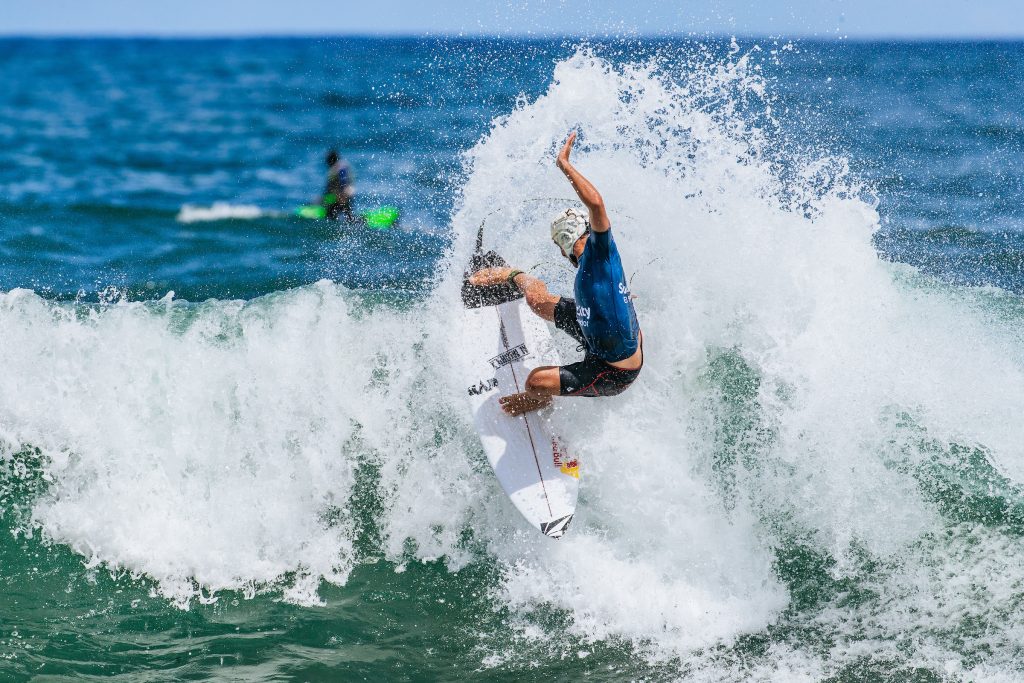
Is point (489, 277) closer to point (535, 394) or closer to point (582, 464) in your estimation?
point (535, 394)

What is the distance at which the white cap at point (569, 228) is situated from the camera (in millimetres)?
6312

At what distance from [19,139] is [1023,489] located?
2996cm

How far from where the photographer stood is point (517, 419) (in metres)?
6.96

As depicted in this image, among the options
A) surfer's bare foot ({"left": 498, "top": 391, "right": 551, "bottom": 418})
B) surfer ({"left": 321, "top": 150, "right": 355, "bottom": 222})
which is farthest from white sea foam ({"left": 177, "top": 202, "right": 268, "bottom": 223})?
surfer's bare foot ({"left": 498, "top": 391, "right": 551, "bottom": 418})

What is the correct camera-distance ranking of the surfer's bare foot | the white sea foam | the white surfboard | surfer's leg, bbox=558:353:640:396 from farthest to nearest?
the white sea foam → the surfer's bare foot → the white surfboard → surfer's leg, bbox=558:353:640:396

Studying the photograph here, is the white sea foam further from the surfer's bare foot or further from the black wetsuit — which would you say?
the surfer's bare foot

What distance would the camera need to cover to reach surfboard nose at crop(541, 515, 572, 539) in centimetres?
645

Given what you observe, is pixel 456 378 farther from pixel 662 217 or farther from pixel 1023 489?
pixel 1023 489

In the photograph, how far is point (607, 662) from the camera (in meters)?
5.97

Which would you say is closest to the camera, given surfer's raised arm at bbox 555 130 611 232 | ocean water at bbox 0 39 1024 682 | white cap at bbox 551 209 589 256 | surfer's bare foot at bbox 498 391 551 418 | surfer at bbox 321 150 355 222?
surfer's raised arm at bbox 555 130 611 232

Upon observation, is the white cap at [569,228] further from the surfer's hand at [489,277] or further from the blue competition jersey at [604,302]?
the surfer's hand at [489,277]

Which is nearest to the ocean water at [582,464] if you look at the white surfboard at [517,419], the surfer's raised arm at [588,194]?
the white surfboard at [517,419]

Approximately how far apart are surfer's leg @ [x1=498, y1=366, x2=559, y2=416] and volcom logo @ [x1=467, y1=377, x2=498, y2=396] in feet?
0.51

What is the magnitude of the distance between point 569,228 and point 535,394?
1.25 m
